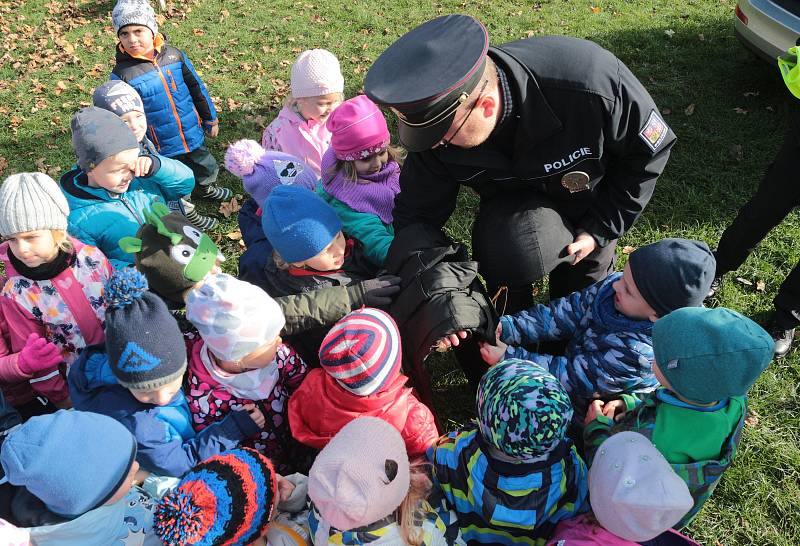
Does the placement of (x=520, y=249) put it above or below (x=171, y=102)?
above

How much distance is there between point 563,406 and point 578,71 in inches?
55.5

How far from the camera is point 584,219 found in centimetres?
278

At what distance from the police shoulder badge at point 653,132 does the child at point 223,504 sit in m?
2.05

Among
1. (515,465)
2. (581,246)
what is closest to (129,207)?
(581,246)

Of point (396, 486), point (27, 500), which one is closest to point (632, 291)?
point (396, 486)

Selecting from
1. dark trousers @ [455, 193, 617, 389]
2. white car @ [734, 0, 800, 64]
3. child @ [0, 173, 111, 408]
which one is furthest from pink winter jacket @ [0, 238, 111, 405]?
white car @ [734, 0, 800, 64]

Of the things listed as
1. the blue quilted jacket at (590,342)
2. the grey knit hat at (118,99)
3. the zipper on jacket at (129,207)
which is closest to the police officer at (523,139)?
the blue quilted jacket at (590,342)

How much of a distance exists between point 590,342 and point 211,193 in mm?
3689

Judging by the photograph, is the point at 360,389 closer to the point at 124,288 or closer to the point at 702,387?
the point at 124,288

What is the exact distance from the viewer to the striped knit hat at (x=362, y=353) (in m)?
2.16

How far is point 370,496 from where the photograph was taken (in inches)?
68.1

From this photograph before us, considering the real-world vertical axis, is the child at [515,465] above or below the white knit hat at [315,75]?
below

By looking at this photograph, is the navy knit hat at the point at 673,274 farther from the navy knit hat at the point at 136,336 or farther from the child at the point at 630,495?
the navy knit hat at the point at 136,336

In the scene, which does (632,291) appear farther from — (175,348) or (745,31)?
(745,31)
